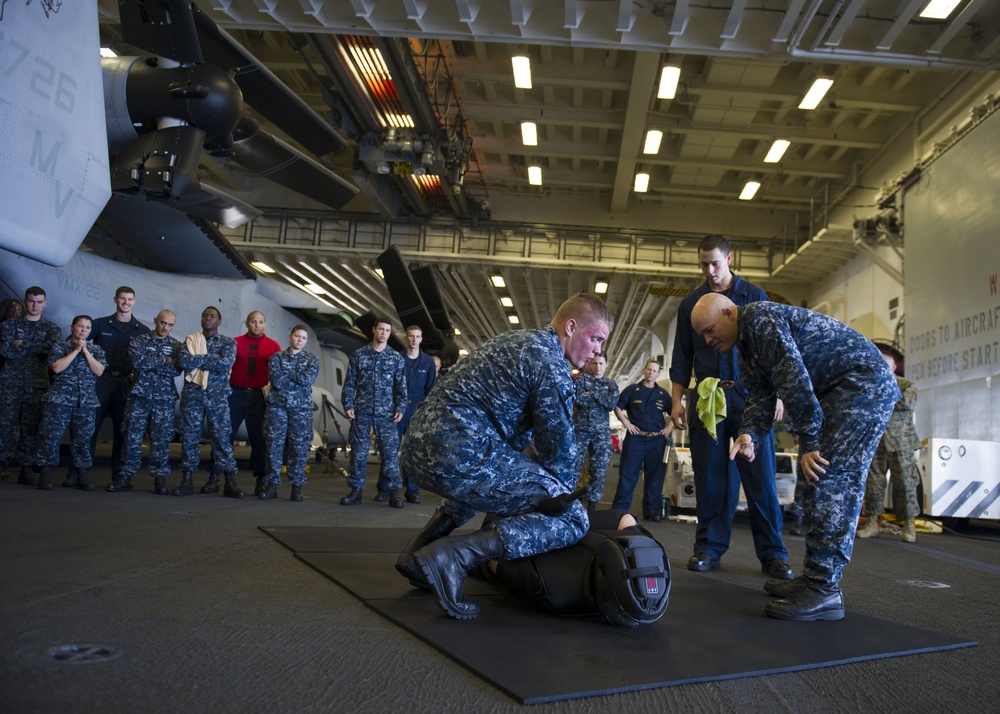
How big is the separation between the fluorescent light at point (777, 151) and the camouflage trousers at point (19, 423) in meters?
12.3

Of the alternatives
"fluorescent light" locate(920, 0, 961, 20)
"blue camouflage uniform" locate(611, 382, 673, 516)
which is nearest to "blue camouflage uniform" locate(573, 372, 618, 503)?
"blue camouflage uniform" locate(611, 382, 673, 516)

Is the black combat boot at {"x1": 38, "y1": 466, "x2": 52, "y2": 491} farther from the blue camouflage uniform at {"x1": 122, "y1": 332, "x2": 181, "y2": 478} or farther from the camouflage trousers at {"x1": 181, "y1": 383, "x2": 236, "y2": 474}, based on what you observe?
the camouflage trousers at {"x1": 181, "y1": 383, "x2": 236, "y2": 474}

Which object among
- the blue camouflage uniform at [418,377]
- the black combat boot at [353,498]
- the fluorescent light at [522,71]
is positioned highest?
the fluorescent light at [522,71]

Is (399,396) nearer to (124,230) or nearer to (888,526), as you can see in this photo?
(124,230)

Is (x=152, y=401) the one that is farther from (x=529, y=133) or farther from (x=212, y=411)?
(x=529, y=133)

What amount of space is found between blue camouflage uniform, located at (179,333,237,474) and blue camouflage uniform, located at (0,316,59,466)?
3.68ft

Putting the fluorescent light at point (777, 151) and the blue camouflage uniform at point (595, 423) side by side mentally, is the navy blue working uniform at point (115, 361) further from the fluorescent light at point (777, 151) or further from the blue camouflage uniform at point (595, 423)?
the fluorescent light at point (777, 151)

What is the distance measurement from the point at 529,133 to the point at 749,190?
5117 millimetres

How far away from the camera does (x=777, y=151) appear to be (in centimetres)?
1325

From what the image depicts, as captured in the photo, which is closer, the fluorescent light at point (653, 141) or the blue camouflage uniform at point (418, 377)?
the blue camouflage uniform at point (418, 377)

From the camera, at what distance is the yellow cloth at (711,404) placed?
11.8ft

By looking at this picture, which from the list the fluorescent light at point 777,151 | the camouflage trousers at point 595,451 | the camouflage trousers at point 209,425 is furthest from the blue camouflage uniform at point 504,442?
the fluorescent light at point 777,151

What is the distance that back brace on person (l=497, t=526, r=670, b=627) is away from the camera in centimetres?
231

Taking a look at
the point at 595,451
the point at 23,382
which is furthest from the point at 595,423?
the point at 23,382
